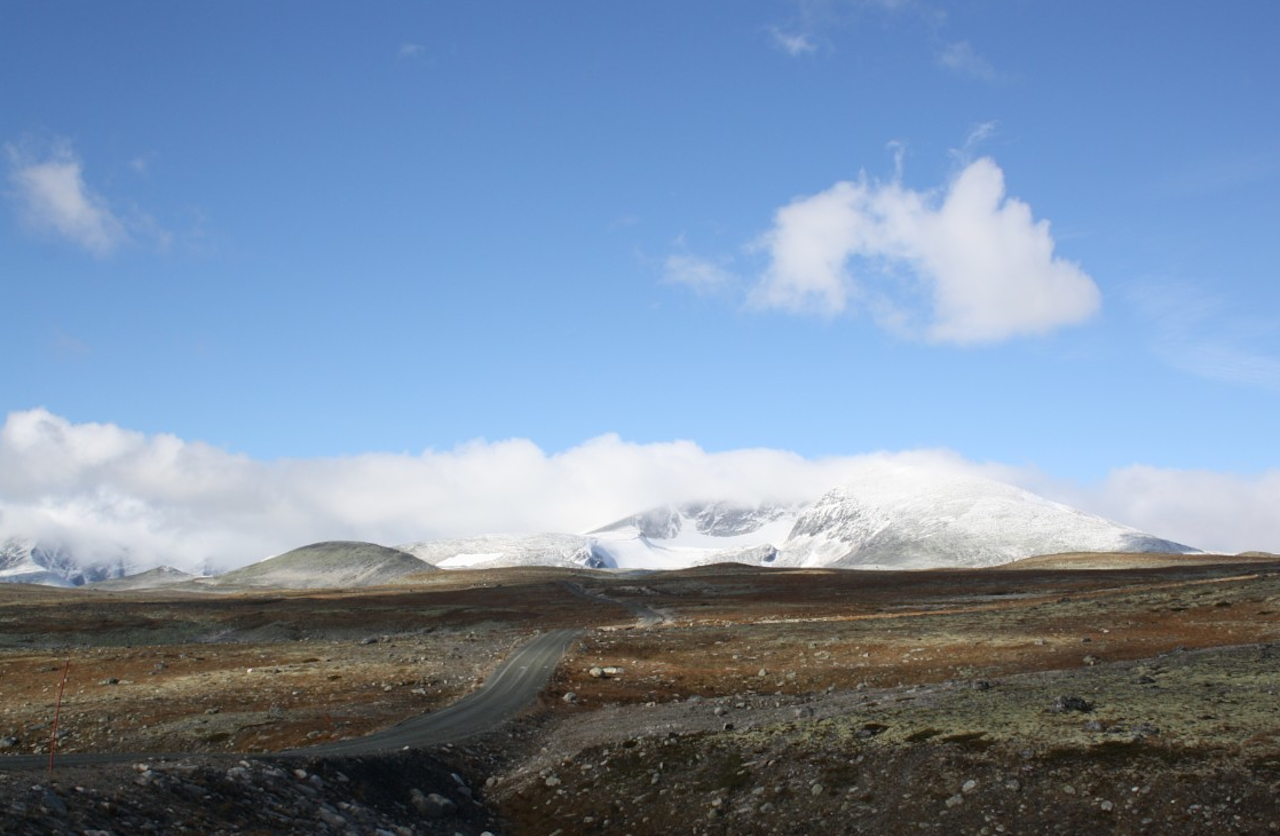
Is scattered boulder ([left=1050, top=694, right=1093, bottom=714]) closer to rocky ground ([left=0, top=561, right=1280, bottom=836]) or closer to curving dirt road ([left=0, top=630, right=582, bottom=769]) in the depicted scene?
rocky ground ([left=0, top=561, right=1280, bottom=836])

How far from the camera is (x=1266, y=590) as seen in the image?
2499 inches

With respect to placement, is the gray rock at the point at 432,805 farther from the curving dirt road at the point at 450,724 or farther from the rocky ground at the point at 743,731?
the curving dirt road at the point at 450,724

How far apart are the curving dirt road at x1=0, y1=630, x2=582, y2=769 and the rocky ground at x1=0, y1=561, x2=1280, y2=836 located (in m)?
1.46

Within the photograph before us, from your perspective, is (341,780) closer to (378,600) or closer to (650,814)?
(650,814)

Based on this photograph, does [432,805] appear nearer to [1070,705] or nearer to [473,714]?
[473,714]

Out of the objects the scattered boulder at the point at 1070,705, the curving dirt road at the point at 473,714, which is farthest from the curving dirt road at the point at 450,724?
the scattered boulder at the point at 1070,705

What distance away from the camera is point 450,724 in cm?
3762

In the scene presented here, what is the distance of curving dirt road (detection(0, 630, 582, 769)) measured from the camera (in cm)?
3027

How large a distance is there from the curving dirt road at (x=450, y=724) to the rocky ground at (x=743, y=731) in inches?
57.4

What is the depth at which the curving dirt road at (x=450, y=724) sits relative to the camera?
1192 inches

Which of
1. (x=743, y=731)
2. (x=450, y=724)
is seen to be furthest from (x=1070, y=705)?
(x=450, y=724)

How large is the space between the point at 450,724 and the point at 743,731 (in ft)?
44.4

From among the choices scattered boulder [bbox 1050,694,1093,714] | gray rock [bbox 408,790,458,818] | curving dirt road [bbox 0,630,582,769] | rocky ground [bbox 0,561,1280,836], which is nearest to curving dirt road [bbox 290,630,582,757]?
curving dirt road [bbox 0,630,582,769]

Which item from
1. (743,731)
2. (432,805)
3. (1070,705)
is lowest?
(432,805)
